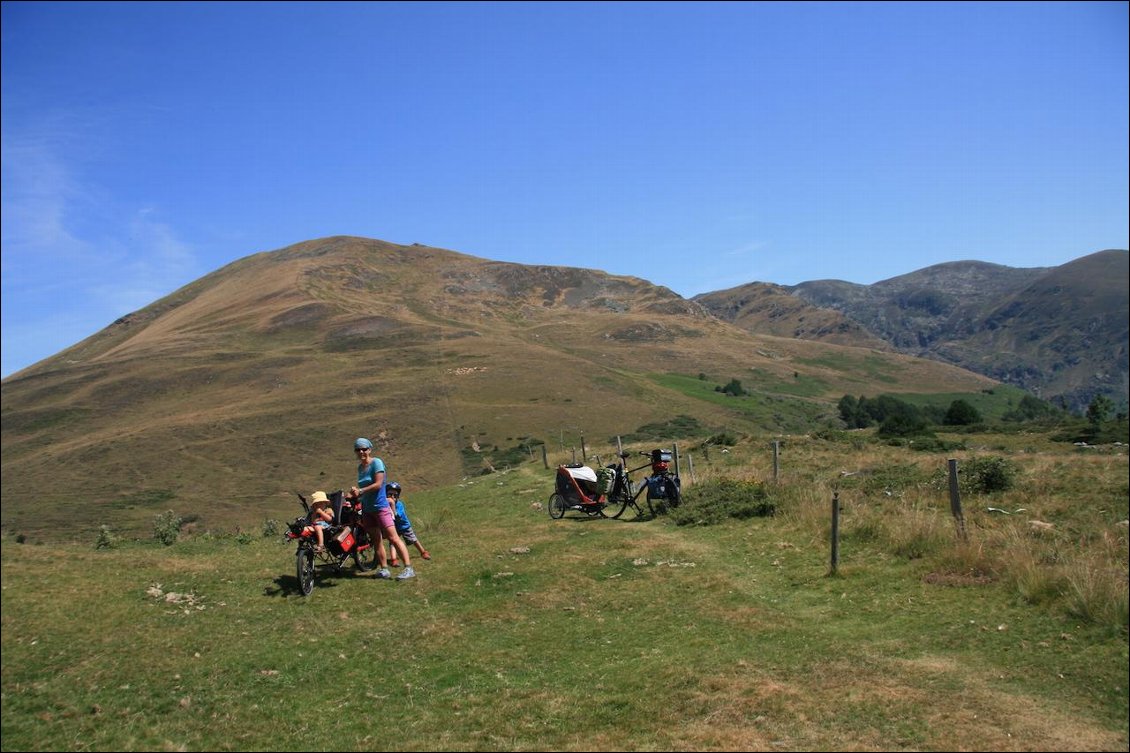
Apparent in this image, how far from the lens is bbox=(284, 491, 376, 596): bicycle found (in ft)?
33.2

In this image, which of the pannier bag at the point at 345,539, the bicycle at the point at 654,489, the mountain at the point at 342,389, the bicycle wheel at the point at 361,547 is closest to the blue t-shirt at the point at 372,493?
the pannier bag at the point at 345,539

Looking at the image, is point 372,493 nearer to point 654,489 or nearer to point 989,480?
point 654,489

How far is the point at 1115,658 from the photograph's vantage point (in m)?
6.55

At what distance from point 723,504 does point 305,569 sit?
9.86 metres

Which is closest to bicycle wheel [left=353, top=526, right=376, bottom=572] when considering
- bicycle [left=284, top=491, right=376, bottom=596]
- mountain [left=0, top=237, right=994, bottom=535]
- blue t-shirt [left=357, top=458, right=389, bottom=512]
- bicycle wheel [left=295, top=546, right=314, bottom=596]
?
bicycle [left=284, top=491, right=376, bottom=596]

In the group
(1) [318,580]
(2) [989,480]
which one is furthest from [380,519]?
(2) [989,480]

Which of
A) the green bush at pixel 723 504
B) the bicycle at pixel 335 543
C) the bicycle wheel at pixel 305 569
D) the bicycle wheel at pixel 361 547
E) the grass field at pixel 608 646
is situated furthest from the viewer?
the green bush at pixel 723 504

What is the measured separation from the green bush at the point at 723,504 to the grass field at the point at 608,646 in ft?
6.88

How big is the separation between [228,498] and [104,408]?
51234mm

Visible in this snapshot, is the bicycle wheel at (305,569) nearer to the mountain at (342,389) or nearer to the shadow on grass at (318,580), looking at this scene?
the shadow on grass at (318,580)

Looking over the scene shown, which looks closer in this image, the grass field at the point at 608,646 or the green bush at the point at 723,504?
the grass field at the point at 608,646

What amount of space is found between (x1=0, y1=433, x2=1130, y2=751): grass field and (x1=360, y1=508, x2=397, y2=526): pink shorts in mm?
963

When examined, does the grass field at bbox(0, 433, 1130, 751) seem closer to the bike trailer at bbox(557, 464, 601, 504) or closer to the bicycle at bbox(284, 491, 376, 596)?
the bicycle at bbox(284, 491, 376, 596)

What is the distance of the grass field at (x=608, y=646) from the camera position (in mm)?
5641
